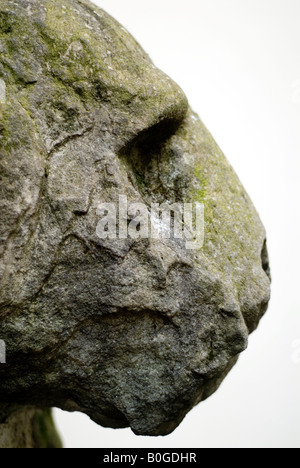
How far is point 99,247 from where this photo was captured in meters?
1.34

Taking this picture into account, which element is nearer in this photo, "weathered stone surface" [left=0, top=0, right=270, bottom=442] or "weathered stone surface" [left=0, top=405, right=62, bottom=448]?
"weathered stone surface" [left=0, top=0, right=270, bottom=442]

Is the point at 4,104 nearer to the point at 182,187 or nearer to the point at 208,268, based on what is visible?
the point at 182,187

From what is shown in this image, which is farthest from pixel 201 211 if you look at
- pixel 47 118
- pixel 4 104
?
pixel 4 104

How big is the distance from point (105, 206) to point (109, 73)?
1.18ft

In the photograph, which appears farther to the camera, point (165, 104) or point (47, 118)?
point (165, 104)

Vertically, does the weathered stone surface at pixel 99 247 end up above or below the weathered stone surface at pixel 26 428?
above

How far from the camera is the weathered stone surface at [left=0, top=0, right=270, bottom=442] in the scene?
4.27 ft

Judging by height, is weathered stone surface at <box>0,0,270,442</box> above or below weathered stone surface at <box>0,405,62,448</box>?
above

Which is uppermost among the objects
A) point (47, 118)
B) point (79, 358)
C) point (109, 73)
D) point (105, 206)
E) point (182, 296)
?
point (109, 73)

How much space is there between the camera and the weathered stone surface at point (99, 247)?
130cm

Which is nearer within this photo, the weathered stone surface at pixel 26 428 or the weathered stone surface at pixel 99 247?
the weathered stone surface at pixel 99 247

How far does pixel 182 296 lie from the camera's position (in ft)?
4.63

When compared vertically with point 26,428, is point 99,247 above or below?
above

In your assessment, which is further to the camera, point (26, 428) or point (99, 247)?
point (26, 428)
